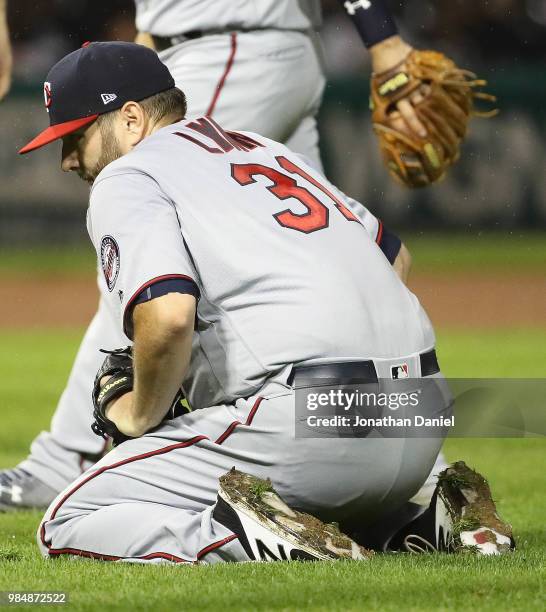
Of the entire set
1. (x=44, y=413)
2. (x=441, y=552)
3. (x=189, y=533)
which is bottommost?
(x=44, y=413)

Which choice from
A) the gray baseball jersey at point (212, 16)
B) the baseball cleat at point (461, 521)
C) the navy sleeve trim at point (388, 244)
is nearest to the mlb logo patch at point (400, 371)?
the baseball cleat at point (461, 521)

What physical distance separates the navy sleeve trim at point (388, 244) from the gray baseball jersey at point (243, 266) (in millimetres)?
465

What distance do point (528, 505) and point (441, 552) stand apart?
972 millimetres

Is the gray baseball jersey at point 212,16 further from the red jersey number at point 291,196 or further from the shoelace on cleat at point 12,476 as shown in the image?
the shoelace on cleat at point 12,476

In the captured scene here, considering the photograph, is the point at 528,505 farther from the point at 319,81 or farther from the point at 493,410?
the point at 319,81

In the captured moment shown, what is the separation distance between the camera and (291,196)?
3229 mm

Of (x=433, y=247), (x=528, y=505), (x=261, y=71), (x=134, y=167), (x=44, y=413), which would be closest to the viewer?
(x=134, y=167)

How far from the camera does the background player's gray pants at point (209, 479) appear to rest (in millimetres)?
3000

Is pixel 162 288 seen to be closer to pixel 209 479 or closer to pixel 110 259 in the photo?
pixel 110 259

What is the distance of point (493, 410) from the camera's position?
165 inches

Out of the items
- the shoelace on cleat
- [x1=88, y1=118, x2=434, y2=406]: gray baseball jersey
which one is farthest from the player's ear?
the shoelace on cleat

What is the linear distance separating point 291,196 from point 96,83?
60 cm

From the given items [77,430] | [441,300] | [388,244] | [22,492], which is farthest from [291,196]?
[441,300]

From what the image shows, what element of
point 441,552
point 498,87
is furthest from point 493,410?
point 498,87
